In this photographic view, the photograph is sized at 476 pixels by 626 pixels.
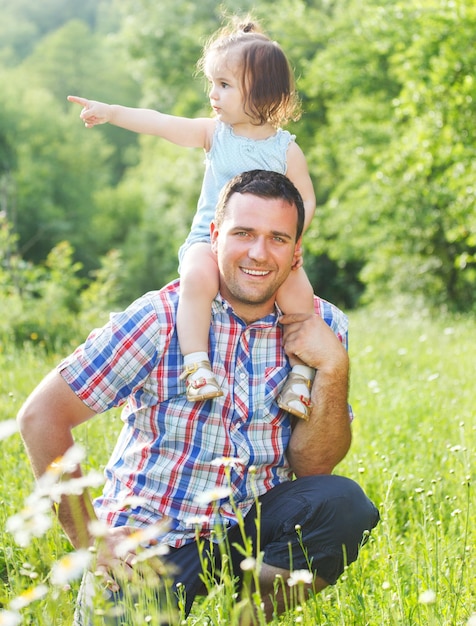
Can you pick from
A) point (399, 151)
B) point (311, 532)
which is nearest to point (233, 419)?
point (311, 532)

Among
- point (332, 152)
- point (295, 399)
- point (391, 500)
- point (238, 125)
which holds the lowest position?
point (391, 500)

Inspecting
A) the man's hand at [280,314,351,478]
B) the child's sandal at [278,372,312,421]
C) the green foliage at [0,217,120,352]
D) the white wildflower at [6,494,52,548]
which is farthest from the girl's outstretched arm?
the green foliage at [0,217,120,352]

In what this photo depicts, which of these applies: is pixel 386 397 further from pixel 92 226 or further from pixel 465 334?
pixel 92 226

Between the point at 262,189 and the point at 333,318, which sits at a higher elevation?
the point at 262,189

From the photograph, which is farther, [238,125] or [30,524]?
[238,125]

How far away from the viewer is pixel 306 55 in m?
19.2

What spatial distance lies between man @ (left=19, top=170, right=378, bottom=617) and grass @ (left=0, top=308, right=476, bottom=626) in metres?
0.16

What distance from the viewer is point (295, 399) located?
279cm

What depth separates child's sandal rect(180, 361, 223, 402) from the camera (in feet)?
8.52

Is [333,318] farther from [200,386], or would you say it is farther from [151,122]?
[151,122]

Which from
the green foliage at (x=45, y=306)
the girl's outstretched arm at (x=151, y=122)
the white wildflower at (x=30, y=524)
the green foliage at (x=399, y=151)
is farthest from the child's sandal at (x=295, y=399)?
the green foliage at (x=399, y=151)

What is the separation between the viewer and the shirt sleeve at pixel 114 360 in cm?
263

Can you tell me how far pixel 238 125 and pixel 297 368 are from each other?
3.60 ft

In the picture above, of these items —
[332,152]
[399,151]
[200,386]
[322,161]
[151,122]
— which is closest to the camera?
[200,386]
